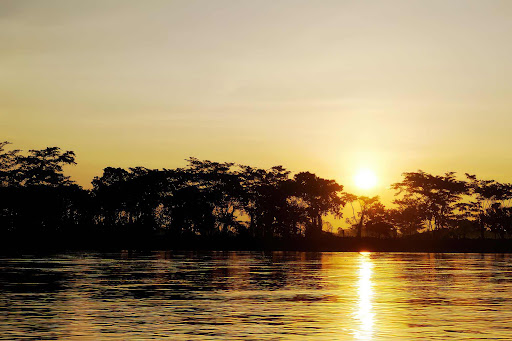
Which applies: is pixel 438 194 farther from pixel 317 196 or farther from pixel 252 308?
pixel 252 308

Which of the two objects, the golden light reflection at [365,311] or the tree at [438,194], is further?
the tree at [438,194]

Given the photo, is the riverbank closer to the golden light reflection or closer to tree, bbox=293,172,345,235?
tree, bbox=293,172,345,235

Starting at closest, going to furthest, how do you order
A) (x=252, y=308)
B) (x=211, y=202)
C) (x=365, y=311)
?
1. (x=365, y=311)
2. (x=252, y=308)
3. (x=211, y=202)

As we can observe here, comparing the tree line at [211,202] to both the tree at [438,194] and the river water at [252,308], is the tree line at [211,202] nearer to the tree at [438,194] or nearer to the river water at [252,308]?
the tree at [438,194]

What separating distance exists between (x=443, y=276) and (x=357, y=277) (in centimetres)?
677

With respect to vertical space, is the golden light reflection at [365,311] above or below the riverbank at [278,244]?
below

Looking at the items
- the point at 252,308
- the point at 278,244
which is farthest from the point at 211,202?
the point at 252,308

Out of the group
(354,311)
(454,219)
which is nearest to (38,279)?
(354,311)

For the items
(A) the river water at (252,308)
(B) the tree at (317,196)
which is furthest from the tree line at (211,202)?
(A) the river water at (252,308)

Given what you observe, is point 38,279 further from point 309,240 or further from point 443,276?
point 309,240

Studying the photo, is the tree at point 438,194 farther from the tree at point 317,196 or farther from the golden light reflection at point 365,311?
the golden light reflection at point 365,311

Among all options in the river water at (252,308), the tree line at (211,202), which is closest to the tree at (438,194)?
the tree line at (211,202)

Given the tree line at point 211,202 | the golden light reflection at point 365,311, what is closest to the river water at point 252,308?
the golden light reflection at point 365,311

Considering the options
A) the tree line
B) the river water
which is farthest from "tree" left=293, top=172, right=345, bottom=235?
the river water
